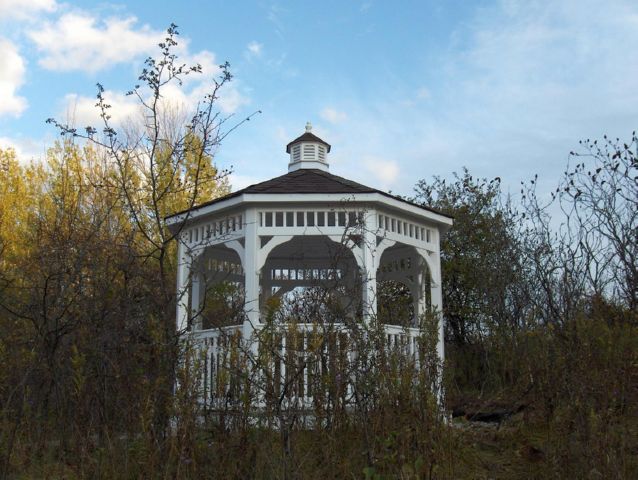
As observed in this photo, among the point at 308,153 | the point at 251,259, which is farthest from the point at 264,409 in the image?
the point at 308,153

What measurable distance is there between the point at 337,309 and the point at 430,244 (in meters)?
4.46

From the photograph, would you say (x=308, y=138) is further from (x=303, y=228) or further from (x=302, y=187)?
(x=303, y=228)

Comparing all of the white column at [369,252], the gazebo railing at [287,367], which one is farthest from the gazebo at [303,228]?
the gazebo railing at [287,367]

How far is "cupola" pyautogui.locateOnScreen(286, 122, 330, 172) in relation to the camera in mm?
10188

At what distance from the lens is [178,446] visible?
4301 millimetres

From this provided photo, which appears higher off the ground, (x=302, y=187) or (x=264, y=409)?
(x=302, y=187)

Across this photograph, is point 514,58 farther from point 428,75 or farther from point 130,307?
point 130,307

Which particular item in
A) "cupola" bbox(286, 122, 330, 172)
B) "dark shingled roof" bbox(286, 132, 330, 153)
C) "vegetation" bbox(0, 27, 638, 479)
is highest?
"dark shingled roof" bbox(286, 132, 330, 153)

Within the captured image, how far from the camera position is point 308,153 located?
10.2 metres

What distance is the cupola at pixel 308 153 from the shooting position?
10.2m

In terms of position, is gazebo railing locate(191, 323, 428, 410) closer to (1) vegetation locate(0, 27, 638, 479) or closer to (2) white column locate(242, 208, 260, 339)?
(1) vegetation locate(0, 27, 638, 479)

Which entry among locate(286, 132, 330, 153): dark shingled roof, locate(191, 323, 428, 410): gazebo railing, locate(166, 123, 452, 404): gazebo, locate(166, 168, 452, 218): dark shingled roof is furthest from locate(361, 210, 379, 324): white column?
locate(191, 323, 428, 410): gazebo railing

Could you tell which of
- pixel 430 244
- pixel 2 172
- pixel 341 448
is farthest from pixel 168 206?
pixel 341 448

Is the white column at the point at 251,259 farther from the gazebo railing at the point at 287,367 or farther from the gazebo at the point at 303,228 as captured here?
the gazebo railing at the point at 287,367
